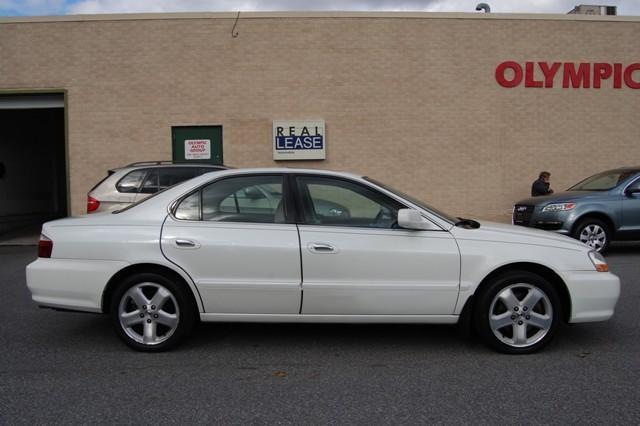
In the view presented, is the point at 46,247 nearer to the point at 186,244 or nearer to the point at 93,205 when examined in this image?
the point at 186,244

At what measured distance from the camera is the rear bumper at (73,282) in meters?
4.46

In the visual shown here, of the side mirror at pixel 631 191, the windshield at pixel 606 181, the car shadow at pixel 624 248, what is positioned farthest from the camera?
the car shadow at pixel 624 248

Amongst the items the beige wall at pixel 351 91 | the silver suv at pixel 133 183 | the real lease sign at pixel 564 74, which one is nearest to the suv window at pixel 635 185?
the beige wall at pixel 351 91

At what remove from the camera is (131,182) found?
935 centimetres

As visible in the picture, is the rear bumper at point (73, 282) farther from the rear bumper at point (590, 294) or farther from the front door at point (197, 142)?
the front door at point (197, 142)

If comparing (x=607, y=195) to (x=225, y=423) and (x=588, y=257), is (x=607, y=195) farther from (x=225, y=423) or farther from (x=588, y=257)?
(x=225, y=423)

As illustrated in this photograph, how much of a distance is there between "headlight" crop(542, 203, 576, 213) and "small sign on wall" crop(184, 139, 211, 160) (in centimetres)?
800

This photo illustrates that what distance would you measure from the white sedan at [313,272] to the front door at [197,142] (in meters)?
9.30

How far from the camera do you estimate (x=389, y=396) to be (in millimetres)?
3670

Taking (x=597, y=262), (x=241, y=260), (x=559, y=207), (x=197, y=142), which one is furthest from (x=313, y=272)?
(x=197, y=142)

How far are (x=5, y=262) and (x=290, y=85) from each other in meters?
7.39

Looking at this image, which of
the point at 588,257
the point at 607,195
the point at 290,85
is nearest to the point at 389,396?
the point at 588,257

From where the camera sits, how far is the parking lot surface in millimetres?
3410

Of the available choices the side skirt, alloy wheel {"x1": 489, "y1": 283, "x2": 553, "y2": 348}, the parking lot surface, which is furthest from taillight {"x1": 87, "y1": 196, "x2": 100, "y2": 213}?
alloy wheel {"x1": 489, "y1": 283, "x2": 553, "y2": 348}
